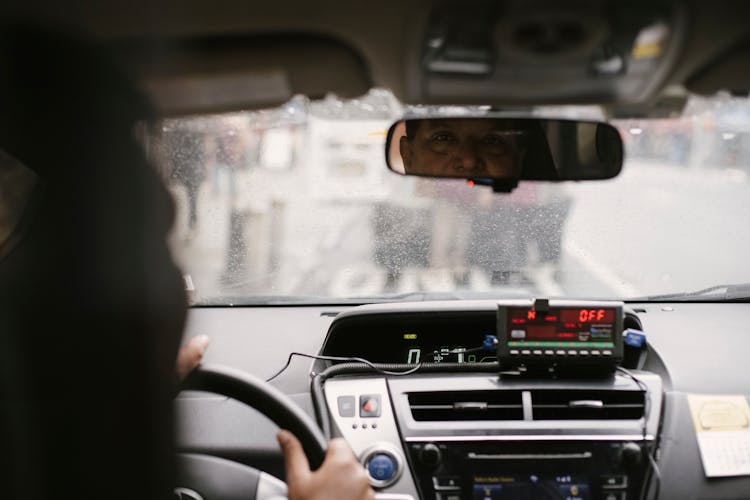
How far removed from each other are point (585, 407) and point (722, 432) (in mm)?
593

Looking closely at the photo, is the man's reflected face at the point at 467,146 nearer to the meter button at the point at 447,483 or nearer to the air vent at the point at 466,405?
the air vent at the point at 466,405

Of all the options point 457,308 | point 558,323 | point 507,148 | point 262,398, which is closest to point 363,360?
point 457,308

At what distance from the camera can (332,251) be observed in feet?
14.2

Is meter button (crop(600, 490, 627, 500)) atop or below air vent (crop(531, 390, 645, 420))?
below

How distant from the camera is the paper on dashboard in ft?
10.2

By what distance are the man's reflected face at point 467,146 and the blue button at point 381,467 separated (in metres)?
1.17

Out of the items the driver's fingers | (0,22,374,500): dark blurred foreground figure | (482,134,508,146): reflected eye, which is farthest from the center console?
(0,22,374,500): dark blurred foreground figure

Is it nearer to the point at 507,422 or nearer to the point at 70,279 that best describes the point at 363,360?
the point at 507,422

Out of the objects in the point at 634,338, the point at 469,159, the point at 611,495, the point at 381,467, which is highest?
the point at 469,159

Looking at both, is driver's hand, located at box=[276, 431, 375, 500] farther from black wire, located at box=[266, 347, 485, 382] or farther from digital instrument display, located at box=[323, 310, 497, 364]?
digital instrument display, located at box=[323, 310, 497, 364]

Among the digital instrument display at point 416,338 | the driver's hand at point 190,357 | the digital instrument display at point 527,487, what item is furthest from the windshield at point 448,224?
the driver's hand at point 190,357

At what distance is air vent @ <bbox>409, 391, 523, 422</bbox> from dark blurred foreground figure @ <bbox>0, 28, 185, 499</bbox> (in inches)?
77.0

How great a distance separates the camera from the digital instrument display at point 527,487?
9.87ft

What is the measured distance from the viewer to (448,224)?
13.7ft
